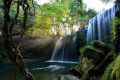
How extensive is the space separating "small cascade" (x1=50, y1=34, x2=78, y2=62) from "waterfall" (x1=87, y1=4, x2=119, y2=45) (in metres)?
3.20

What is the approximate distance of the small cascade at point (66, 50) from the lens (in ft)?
53.2

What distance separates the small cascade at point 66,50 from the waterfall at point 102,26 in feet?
10.5

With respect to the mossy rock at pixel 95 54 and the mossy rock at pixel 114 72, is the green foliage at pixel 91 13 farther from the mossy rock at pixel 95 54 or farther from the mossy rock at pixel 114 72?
the mossy rock at pixel 114 72

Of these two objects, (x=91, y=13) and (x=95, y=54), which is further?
(x=91, y=13)

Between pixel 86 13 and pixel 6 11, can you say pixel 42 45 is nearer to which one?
pixel 86 13

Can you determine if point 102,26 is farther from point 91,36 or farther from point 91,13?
point 91,13

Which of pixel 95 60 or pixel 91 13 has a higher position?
pixel 91 13

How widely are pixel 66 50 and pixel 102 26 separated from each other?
732 centimetres

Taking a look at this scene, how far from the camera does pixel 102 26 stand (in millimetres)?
12883

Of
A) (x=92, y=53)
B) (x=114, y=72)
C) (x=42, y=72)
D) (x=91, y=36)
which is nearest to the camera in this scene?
(x=114, y=72)

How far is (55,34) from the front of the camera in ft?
71.5

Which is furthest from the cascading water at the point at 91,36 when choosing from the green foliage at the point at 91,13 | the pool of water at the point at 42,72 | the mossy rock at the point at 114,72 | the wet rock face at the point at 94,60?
the mossy rock at the point at 114,72

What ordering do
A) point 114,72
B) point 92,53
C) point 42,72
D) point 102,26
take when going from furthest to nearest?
point 102,26 < point 42,72 < point 92,53 < point 114,72

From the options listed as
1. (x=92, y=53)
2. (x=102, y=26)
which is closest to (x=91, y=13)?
(x=102, y=26)
